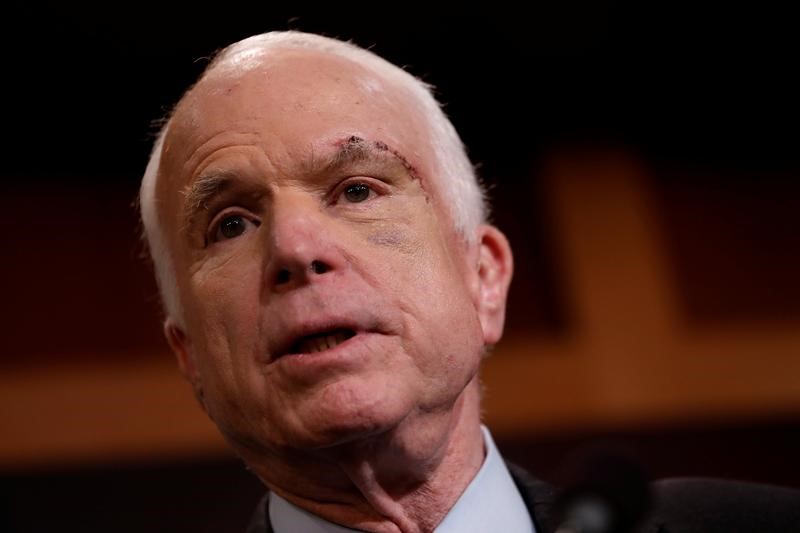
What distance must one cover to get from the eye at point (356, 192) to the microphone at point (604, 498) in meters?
0.66

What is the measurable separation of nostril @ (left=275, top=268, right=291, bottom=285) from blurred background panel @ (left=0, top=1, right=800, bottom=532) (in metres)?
2.31

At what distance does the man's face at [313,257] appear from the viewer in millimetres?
1577

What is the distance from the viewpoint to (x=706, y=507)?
78.5 inches

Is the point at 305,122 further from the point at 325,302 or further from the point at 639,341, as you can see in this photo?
the point at 639,341

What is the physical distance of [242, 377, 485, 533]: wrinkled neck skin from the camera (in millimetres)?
1644

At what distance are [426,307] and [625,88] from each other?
3.40m

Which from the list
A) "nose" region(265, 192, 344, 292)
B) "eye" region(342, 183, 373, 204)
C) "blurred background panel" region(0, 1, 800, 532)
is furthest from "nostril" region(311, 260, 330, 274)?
"blurred background panel" region(0, 1, 800, 532)

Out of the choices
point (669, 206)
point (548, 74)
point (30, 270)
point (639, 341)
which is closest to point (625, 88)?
point (548, 74)

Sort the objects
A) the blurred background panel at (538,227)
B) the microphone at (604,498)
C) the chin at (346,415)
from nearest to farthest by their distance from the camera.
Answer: the microphone at (604,498) < the chin at (346,415) < the blurred background panel at (538,227)

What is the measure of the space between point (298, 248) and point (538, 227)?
3678mm

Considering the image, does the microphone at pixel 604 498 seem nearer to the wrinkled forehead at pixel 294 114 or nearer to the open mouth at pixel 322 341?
the open mouth at pixel 322 341

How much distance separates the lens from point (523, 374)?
4828 mm

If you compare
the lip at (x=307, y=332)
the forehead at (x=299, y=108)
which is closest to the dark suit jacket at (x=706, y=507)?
the lip at (x=307, y=332)

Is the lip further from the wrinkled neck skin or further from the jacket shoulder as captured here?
the jacket shoulder
